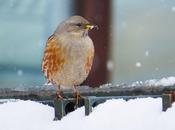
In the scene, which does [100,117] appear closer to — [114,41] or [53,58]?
[53,58]

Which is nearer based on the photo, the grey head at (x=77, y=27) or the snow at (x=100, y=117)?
the snow at (x=100, y=117)

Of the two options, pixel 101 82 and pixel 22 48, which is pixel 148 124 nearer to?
pixel 101 82

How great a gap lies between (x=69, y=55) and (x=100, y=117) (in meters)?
1.22

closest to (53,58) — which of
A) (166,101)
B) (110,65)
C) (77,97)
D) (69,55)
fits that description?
(69,55)

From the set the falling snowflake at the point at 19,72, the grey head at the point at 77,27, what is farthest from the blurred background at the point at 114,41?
the grey head at the point at 77,27

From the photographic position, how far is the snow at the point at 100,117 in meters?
4.28

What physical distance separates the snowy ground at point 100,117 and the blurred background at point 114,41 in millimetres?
3882

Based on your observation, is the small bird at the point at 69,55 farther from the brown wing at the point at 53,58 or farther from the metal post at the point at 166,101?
the metal post at the point at 166,101

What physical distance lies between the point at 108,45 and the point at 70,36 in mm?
3043

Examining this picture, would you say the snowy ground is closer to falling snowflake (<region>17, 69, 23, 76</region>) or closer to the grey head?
the grey head

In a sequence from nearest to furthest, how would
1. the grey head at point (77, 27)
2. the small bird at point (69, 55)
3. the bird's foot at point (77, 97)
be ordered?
the bird's foot at point (77, 97) → the small bird at point (69, 55) → the grey head at point (77, 27)

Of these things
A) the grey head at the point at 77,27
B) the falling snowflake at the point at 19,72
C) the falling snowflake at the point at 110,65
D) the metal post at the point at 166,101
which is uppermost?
the grey head at the point at 77,27

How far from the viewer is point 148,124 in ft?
14.0

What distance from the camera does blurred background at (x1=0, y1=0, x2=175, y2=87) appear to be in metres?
9.10
